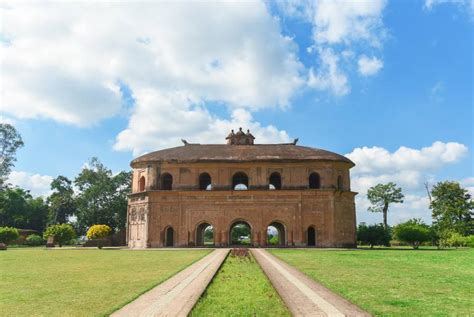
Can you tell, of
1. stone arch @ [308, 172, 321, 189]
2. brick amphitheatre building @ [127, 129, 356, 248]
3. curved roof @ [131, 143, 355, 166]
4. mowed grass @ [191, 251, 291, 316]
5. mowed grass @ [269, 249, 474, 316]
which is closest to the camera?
mowed grass @ [191, 251, 291, 316]

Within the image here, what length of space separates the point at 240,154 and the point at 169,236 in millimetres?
9318

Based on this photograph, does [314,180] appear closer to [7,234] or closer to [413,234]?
[413,234]

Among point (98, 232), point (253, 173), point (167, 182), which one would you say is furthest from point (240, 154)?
point (98, 232)

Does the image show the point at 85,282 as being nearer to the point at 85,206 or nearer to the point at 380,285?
the point at 380,285

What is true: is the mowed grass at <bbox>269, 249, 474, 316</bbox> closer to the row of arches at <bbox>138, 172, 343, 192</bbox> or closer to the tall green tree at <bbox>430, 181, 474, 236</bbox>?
the row of arches at <bbox>138, 172, 343, 192</bbox>

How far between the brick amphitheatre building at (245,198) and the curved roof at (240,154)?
0.08m

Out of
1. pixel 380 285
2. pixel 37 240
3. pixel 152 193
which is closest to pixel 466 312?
pixel 380 285

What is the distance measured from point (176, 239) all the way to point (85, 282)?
26008 mm

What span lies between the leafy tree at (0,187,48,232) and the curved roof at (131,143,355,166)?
25272mm

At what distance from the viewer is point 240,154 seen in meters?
39.9

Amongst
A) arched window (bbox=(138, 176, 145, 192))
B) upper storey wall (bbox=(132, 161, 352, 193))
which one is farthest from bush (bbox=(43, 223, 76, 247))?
upper storey wall (bbox=(132, 161, 352, 193))

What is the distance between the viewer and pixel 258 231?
37781 millimetres

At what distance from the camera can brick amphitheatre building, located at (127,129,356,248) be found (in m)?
37.8

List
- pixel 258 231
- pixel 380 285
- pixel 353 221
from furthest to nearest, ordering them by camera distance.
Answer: pixel 353 221 < pixel 258 231 < pixel 380 285
